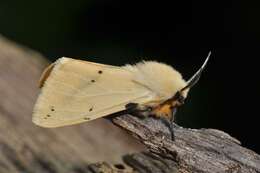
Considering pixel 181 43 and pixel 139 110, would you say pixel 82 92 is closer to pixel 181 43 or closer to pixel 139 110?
pixel 139 110

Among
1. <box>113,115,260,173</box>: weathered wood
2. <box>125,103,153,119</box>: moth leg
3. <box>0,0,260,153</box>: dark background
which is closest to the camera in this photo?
<box>113,115,260,173</box>: weathered wood

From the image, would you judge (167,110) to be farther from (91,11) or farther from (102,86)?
(91,11)

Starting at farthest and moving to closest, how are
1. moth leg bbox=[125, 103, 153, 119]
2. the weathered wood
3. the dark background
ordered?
the dark background < moth leg bbox=[125, 103, 153, 119] < the weathered wood

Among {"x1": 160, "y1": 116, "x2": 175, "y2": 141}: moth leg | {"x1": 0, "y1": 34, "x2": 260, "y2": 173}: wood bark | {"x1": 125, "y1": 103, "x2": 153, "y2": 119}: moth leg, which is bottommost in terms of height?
{"x1": 0, "y1": 34, "x2": 260, "y2": 173}: wood bark

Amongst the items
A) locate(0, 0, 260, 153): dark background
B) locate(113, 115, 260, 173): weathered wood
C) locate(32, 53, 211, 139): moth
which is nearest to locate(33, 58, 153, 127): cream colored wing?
locate(32, 53, 211, 139): moth

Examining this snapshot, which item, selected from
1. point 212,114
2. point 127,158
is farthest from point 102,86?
point 212,114

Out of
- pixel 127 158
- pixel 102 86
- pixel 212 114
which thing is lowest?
pixel 212 114

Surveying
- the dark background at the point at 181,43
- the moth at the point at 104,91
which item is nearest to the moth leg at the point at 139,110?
the moth at the point at 104,91

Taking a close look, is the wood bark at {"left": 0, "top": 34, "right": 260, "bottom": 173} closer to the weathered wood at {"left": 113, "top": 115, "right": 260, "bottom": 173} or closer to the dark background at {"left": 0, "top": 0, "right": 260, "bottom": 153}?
the weathered wood at {"left": 113, "top": 115, "right": 260, "bottom": 173}
